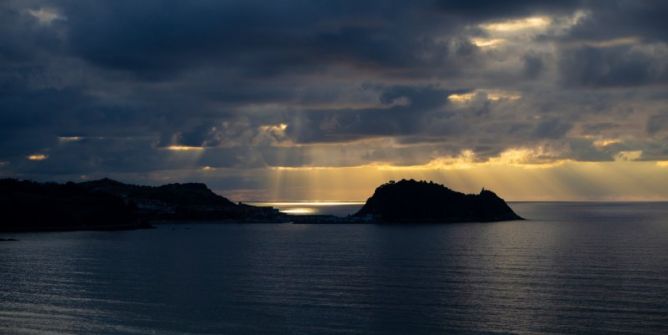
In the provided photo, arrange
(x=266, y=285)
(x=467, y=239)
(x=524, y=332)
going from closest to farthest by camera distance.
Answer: (x=524, y=332), (x=266, y=285), (x=467, y=239)

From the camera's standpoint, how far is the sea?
60500 millimetres

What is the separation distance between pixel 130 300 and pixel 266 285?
57.9 ft

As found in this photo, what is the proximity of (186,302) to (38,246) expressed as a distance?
301ft

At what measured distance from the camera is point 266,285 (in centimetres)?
8506

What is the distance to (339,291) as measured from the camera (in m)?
78.8

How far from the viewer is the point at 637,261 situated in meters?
108

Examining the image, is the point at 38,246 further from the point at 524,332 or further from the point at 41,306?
the point at 524,332

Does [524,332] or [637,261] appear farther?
[637,261]

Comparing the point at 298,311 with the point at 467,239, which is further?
the point at 467,239

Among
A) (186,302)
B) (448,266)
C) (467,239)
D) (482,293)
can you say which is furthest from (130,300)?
(467,239)

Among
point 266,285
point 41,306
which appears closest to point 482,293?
point 266,285

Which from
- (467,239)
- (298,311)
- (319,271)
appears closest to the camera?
(298,311)

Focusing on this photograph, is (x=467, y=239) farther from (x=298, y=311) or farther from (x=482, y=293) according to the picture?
(x=298, y=311)

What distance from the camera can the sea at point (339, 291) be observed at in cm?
6050
